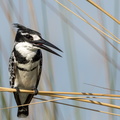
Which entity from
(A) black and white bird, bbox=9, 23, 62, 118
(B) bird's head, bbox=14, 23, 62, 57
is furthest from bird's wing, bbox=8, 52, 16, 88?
(B) bird's head, bbox=14, 23, 62, 57

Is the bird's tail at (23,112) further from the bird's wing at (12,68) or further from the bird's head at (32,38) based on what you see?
the bird's head at (32,38)

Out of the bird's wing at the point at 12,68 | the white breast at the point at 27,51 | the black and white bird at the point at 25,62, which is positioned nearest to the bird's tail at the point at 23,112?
the black and white bird at the point at 25,62

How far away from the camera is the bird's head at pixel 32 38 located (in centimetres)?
208

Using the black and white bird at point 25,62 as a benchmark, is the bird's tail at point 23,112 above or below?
below

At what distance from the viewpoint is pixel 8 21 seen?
6.96ft

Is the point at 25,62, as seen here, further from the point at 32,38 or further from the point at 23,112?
the point at 23,112

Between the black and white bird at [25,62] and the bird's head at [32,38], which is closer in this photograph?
the bird's head at [32,38]

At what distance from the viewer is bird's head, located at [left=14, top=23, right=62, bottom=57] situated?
208 centimetres

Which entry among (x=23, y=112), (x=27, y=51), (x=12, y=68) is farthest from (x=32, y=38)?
(x=23, y=112)

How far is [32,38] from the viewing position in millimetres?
2301

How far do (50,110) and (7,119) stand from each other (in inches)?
12.1

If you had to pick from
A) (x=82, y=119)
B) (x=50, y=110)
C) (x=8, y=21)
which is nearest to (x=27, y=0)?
(x=8, y=21)

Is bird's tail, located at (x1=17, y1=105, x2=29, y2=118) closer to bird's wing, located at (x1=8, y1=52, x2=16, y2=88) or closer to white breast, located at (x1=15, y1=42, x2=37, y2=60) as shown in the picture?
bird's wing, located at (x1=8, y1=52, x2=16, y2=88)

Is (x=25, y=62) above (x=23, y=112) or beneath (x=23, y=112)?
above
